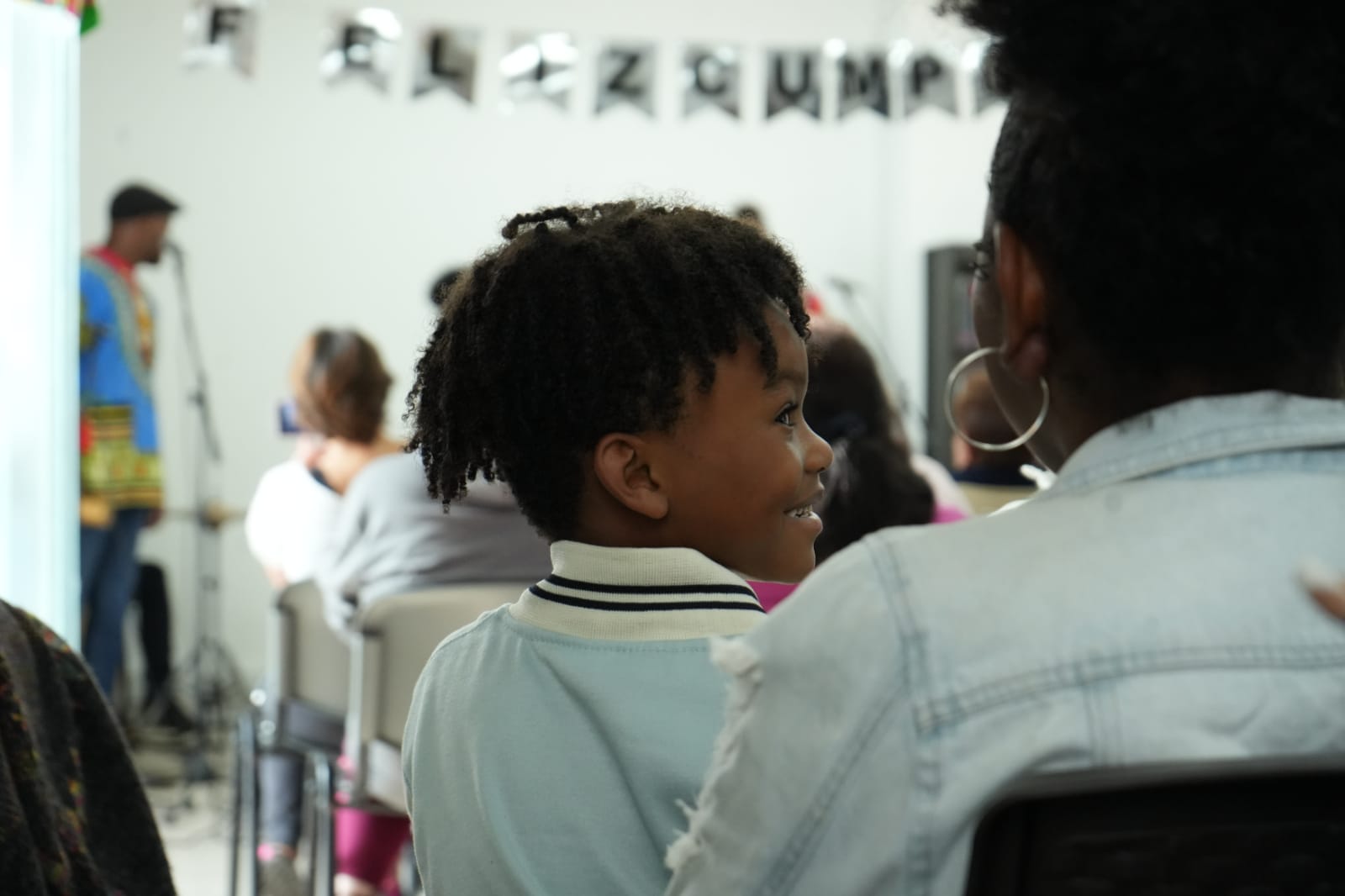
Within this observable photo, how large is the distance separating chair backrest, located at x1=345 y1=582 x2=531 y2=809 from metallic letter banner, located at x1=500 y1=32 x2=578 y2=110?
2.56 m

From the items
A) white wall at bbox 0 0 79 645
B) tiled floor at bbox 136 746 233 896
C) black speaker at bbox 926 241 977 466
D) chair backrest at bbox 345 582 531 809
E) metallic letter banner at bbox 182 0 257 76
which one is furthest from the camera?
black speaker at bbox 926 241 977 466

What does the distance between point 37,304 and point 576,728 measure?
139 centimetres

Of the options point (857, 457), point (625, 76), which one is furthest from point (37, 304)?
point (625, 76)

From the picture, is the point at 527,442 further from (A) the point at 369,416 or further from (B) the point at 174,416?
(B) the point at 174,416

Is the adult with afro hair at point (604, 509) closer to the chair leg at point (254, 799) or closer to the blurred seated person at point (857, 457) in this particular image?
the blurred seated person at point (857, 457)

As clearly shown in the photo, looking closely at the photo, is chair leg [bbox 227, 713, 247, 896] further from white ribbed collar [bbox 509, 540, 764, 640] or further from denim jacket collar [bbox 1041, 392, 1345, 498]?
denim jacket collar [bbox 1041, 392, 1345, 498]

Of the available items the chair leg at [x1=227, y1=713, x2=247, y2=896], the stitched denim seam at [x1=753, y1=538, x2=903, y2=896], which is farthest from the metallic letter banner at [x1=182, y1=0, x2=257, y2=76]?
the stitched denim seam at [x1=753, y1=538, x2=903, y2=896]

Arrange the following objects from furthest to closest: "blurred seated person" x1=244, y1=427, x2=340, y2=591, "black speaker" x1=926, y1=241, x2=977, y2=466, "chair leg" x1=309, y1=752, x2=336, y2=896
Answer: "black speaker" x1=926, y1=241, x2=977, y2=466, "blurred seated person" x1=244, y1=427, x2=340, y2=591, "chair leg" x1=309, y1=752, x2=336, y2=896

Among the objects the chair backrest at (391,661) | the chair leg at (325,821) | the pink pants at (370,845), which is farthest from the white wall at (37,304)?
the pink pants at (370,845)

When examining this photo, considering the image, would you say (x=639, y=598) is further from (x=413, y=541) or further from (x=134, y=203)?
(x=134, y=203)

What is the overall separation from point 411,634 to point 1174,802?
1949 mm

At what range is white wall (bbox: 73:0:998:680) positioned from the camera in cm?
589

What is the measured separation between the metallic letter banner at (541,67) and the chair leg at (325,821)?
2488 millimetres

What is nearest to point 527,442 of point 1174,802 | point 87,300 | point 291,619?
point 1174,802
